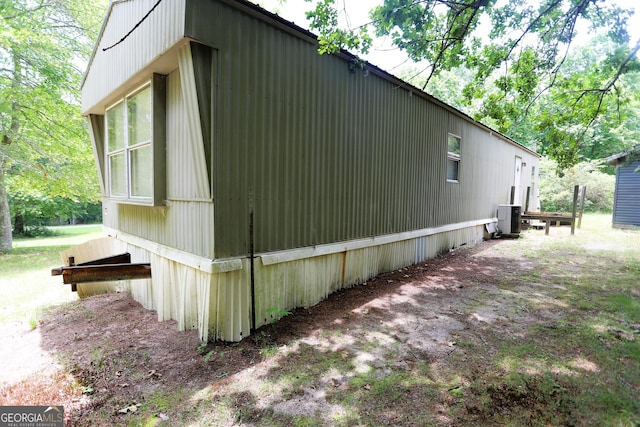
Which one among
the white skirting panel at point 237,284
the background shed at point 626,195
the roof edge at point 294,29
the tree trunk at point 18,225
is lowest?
the tree trunk at point 18,225

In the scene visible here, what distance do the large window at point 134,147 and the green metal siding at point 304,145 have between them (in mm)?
1260

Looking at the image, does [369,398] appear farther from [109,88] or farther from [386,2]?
[109,88]

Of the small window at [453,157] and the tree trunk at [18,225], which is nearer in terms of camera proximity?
the small window at [453,157]

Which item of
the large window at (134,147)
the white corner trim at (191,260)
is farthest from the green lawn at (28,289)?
the large window at (134,147)

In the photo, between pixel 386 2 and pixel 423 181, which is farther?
pixel 423 181

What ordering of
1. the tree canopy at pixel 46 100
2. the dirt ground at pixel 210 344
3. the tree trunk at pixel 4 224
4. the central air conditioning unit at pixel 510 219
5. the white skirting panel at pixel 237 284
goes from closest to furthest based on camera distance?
the dirt ground at pixel 210 344, the white skirting panel at pixel 237 284, the tree canopy at pixel 46 100, the central air conditioning unit at pixel 510 219, the tree trunk at pixel 4 224

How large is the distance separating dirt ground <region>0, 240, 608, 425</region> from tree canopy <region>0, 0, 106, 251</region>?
8.93m

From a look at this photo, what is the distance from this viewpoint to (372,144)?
5535 millimetres

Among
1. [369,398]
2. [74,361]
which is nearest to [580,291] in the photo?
[369,398]

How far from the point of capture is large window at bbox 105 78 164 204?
407 cm

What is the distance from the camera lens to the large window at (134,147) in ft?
13.3

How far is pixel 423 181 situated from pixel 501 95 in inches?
125

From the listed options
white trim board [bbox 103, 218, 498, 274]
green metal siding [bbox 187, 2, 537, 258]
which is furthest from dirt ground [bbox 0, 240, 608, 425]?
green metal siding [bbox 187, 2, 537, 258]
